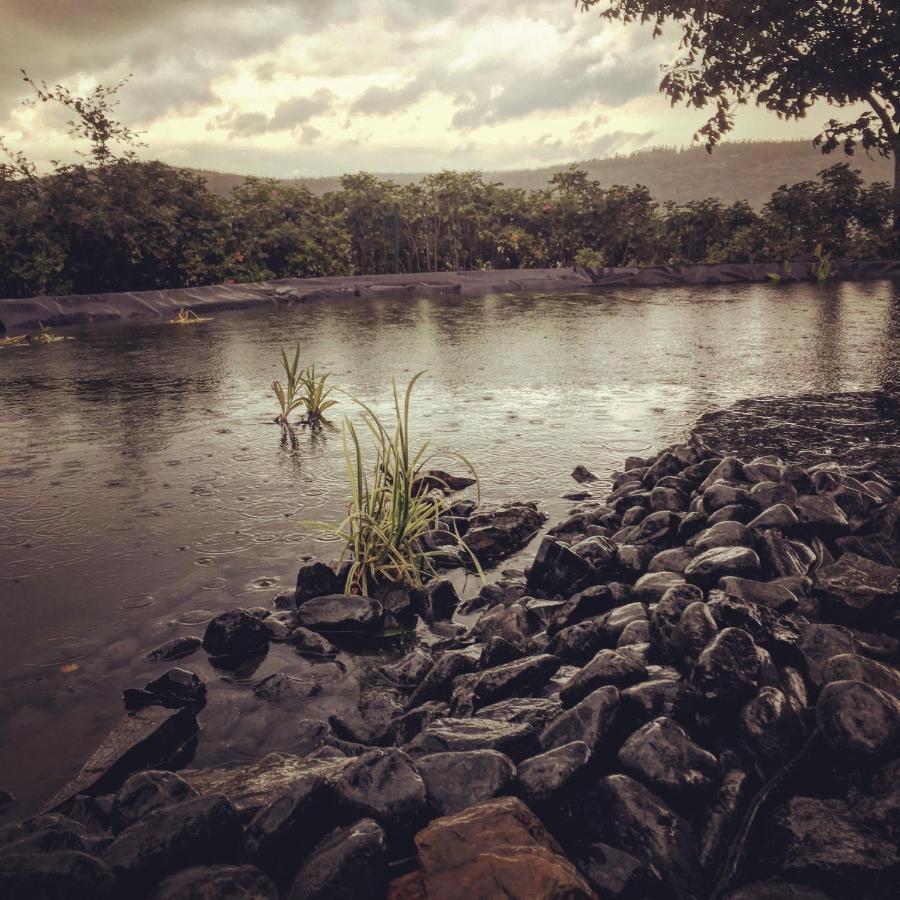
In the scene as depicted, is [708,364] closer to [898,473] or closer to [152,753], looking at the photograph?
[898,473]

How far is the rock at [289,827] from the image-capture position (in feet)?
3.79

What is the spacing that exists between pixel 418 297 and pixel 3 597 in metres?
10.4

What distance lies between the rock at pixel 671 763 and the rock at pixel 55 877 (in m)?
0.88

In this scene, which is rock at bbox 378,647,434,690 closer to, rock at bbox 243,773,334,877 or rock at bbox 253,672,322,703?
rock at bbox 253,672,322,703

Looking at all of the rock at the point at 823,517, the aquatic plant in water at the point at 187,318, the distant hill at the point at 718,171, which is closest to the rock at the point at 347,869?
the rock at the point at 823,517

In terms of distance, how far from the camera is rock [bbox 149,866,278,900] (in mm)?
1036

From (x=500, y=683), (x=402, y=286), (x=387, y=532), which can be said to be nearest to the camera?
(x=500, y=683)

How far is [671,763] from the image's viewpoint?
50.0 inches

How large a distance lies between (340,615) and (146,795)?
0.77 m

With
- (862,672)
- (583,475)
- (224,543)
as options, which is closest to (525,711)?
(862,672)

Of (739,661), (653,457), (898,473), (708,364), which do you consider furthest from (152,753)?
(708,364)

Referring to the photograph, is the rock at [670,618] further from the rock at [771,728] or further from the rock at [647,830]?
the rock at [647,830]

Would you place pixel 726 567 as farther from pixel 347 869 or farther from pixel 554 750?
pixel 347 869

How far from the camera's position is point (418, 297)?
475 inches
